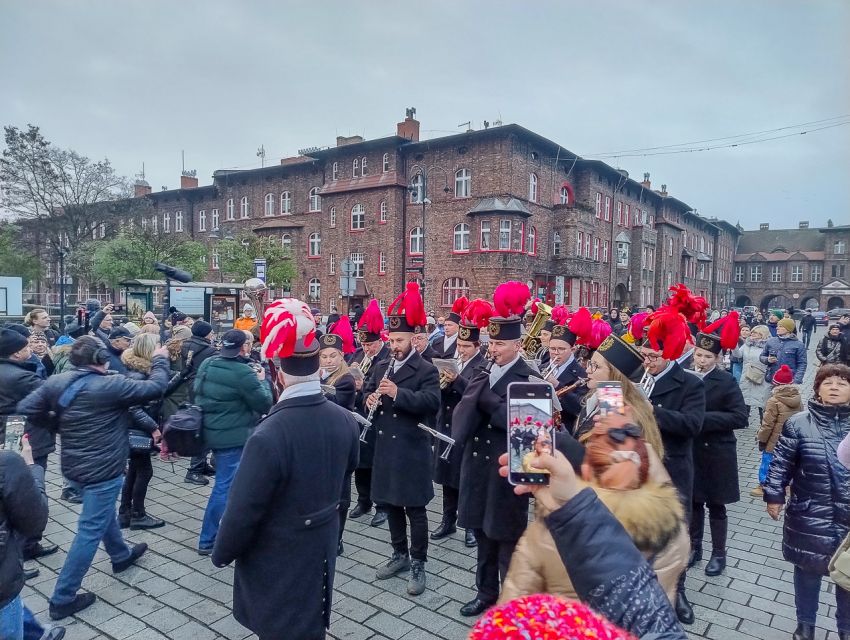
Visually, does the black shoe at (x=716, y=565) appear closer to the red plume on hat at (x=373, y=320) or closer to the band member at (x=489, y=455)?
the band member at (x=489, y=455)

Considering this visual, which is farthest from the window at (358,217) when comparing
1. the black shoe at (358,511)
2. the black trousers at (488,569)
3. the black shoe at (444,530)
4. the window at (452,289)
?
the black trousers at (488,569)

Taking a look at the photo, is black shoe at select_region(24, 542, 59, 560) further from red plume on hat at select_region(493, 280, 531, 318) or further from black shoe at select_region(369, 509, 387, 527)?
red plume on hat at select_region(493, 280, 531, 318)

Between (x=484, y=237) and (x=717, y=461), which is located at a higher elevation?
(x=484, y=237)

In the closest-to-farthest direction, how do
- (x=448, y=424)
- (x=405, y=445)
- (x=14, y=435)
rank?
(x=14, y=435) → (x=405, y=445) → (x=448, y=424)

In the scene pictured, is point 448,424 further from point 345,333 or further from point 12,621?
point 12,621

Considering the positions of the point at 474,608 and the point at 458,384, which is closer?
the point at 474,608

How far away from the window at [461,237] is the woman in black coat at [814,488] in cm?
2890

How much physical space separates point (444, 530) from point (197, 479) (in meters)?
3.63

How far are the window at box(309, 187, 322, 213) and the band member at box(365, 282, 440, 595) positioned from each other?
36.2 m

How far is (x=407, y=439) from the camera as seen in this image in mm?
4699

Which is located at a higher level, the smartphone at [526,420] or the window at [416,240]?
the window at [416,240]

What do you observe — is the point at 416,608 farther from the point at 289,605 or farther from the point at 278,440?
the point at 278,440

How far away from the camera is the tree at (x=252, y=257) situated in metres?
31.1

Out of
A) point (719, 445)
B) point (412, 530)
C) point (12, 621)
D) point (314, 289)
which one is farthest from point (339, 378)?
point (314, 289)
